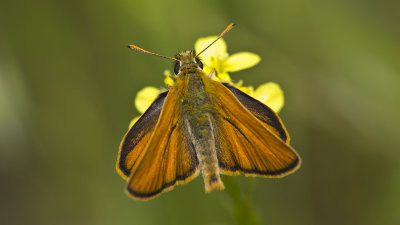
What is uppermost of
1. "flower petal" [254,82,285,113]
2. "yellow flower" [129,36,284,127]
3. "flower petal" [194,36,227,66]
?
"flower petal" [194,36,227,66]

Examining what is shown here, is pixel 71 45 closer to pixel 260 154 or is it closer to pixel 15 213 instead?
pixel 15 213

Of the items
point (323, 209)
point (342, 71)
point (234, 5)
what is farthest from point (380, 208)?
point (234, 5)

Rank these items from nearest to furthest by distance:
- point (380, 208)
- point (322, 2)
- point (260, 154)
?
point (260, 154), point (380, 208), point (322, 2)

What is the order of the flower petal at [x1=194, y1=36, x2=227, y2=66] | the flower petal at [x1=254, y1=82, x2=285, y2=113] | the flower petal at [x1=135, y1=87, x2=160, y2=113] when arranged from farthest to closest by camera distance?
the flower petal at [x1=194, y1=36, x2=227, y2=66] → the flower petal at [x1=135, y1=87, x2=160, y2=113] → the flower petal at [x1=254, y1=82, x2=285, y2=113]

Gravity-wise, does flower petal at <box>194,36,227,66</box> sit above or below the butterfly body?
above

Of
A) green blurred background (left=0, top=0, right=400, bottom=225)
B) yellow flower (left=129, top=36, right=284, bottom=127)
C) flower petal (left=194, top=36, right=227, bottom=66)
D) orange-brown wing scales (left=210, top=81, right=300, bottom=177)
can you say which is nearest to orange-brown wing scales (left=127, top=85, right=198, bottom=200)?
orange-brown wing scales (left=210, top=81, right=300, bottom=177)

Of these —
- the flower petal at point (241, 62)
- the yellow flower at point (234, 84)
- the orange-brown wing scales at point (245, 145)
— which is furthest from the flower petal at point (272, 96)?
the orange-brown wing scales at point (245, 145)

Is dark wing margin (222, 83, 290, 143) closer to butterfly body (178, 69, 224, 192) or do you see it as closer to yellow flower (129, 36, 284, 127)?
butterfly body (178, 69, 224, 192)

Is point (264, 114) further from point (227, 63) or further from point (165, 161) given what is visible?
point (227, 63)
